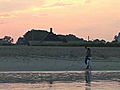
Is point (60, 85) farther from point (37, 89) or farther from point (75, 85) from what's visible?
point (37, 89)

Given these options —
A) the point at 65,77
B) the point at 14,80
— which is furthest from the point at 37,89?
the point at 65,77

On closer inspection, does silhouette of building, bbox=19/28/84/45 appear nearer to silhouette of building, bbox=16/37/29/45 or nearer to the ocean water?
silhouette of building, bbox=16/37/29/45

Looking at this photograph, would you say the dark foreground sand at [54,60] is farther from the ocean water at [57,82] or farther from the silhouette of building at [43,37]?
the silhouette of building at [43,37]

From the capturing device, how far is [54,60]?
137 feet

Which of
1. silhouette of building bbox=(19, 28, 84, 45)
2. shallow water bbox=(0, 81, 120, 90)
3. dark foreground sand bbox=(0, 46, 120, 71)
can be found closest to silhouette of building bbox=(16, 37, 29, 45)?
silhouette of building bbox=(19, 28, 84, 45)

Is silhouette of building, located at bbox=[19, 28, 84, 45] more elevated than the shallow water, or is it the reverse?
silhouette of building, located at bbox=[19, 28, 84, 45]

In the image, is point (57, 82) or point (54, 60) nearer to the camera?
point (57, 82)

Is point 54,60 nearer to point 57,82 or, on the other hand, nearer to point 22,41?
point 57,82

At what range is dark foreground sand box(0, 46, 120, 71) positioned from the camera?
35.5 m

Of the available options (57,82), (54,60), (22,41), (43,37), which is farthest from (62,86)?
(22,41)

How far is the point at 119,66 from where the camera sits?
125ft

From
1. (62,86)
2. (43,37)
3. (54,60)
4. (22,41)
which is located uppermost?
(43,37)

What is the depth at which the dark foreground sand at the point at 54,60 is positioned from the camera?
35.5m

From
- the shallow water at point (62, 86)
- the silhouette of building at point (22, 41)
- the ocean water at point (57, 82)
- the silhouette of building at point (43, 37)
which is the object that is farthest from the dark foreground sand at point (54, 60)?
the silhouette of building at point (22, 41)
